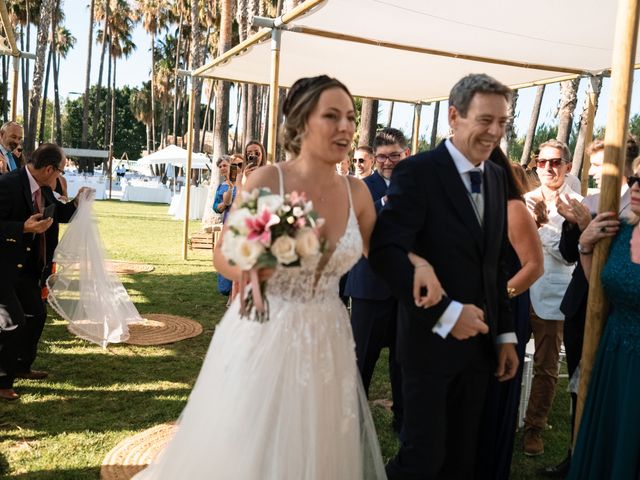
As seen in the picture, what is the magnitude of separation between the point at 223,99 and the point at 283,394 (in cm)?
1721

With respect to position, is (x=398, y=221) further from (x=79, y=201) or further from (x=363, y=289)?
(x=79, y=201)

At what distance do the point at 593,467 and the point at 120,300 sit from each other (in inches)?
198

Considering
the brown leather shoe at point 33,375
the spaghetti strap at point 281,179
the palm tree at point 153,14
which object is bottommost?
the brown leather shoe at point 33,375

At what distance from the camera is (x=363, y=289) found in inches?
164

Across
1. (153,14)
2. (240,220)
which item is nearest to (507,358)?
(240,220)

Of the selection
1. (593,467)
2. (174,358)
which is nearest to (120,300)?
(174,358)

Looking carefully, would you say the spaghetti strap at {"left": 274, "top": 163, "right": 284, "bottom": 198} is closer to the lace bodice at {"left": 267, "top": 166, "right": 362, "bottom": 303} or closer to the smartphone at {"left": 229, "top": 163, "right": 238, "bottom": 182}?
the lace bodice at {"left": 267, "top": 166, "right": 362, "bottom": 303}

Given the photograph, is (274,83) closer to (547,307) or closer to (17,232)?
(17,232)

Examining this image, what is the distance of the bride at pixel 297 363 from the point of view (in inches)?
99.0

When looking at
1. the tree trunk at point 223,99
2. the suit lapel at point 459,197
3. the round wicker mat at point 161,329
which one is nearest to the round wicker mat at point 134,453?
the suit lapel at point 459,197

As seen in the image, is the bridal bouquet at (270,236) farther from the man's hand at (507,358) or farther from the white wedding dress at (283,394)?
the man's hand at (507,358)

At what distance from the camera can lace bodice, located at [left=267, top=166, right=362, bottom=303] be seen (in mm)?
2652

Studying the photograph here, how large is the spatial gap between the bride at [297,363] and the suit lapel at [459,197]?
0.48 meters

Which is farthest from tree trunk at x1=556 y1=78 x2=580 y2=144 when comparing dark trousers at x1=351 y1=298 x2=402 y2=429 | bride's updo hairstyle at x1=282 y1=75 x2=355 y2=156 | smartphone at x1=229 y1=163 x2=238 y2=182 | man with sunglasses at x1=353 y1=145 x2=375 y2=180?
bride's updo hairstyle at x1=282 y1=75 x2=355 y2=156
